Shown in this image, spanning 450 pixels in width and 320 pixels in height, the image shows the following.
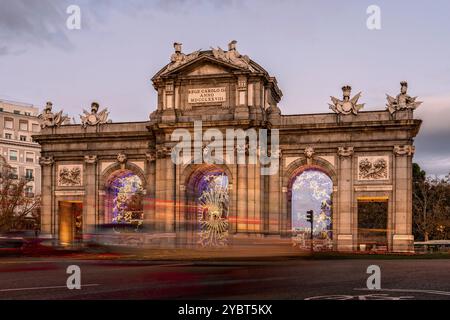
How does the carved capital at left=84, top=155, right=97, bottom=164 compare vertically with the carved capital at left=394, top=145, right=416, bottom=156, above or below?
below

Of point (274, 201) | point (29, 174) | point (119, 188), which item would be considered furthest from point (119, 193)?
point (29, 174)

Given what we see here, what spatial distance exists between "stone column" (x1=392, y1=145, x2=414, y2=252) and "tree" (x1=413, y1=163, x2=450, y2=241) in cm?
3028

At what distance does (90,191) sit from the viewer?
54594 millimetres

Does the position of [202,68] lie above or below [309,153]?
above

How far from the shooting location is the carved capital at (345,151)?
49.3 m

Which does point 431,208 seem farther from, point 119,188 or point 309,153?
point 119,188

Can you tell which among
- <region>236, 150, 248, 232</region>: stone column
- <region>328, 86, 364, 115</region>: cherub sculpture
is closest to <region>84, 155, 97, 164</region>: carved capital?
<region>236, 150, 248, 232</region>: stone column

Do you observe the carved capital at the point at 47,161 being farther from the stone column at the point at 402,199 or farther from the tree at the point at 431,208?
the tree at the point at 431,208

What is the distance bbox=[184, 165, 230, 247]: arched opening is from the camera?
51.2 metres

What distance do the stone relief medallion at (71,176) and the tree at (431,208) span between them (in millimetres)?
40757

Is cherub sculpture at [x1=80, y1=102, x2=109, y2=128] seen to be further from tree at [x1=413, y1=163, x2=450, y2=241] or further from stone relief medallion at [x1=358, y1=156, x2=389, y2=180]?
tree at [x1=413, y1=163, x2=450, y2=241]

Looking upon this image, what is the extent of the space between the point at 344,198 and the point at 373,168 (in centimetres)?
300
